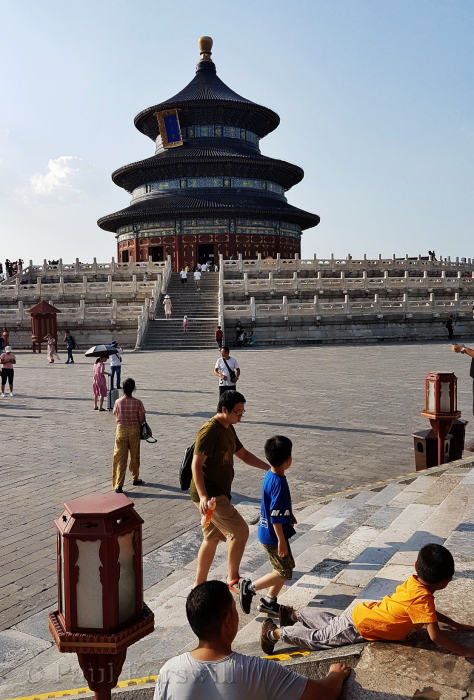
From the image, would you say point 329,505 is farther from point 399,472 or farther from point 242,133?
point 242,133

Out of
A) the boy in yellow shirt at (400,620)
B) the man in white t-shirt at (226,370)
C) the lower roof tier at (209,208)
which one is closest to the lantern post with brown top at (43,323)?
the lower roof tier at (209,208)

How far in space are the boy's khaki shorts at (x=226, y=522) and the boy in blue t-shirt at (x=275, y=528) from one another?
0.31 meters

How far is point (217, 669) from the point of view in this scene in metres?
2.23

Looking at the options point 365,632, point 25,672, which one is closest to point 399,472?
point 365,632

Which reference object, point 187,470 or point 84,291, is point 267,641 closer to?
point 187,470

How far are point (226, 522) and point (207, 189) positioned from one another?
44540mm

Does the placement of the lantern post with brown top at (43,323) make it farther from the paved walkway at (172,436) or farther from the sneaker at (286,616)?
the sneaker at (286,616)

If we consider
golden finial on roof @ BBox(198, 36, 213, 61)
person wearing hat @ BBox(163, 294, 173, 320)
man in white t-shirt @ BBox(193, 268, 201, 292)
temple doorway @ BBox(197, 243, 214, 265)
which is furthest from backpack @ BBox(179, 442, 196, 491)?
golden finial on roof @ BBox(198, 36, 213, 61)

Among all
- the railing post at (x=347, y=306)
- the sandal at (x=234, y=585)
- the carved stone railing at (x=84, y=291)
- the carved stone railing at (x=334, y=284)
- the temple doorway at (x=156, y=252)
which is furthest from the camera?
the temple doorway at (x=156, y=252)

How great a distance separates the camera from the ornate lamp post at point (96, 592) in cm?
254

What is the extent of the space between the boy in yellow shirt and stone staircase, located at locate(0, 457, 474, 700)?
8 centimetres

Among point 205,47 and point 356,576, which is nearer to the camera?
point 356,576

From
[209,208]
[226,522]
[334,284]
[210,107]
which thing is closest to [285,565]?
[226,522]

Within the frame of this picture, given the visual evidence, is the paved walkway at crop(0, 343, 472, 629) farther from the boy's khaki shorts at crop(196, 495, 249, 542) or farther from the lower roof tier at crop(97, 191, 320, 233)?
the lower roof tier at crop(97, 191, 320, 233)
